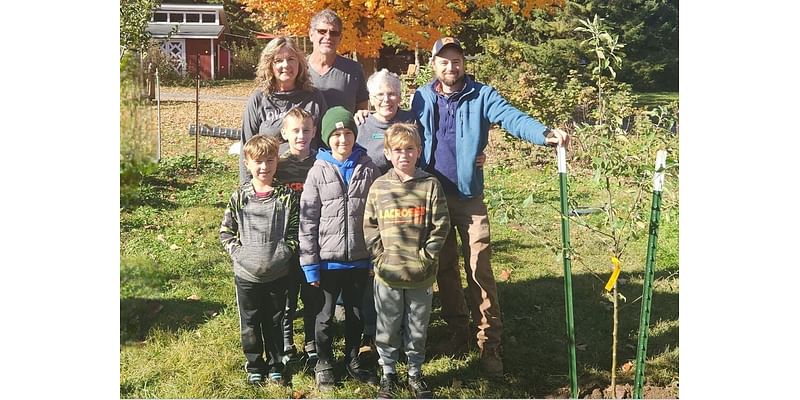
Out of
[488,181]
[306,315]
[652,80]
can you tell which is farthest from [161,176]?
[652,80]

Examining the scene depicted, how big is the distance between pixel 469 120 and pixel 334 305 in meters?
1.22

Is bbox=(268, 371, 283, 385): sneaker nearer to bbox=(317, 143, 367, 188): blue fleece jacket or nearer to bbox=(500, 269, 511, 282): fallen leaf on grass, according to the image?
bbox=(317, 143, 367, 188): blue fleece jacket

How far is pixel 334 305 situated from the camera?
13.4 feet

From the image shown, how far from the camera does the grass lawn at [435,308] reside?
172 inches

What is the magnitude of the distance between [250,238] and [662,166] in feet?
6.80

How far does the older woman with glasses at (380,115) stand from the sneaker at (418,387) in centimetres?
111

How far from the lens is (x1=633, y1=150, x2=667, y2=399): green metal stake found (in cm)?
373

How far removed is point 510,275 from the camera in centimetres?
605

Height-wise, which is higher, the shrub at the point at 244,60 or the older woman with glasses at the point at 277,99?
the shrub at the point at 244,60

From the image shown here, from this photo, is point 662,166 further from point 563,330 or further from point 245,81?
point 245,81

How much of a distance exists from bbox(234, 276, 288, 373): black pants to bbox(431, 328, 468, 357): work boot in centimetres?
100

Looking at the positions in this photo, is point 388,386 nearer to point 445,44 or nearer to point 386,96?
point 386,96

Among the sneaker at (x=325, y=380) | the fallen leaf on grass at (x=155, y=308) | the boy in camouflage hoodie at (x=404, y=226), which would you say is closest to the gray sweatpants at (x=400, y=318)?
the boy in camouflage hoodie at (x=404, y=226)

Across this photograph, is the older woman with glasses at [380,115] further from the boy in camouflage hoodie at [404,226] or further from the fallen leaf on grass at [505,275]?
the fallen leaf on grass at [505,275]
